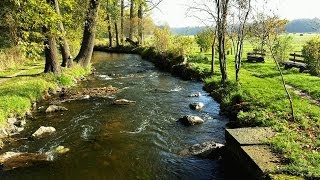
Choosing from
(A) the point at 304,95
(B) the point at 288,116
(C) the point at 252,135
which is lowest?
(C) the point at 252,135

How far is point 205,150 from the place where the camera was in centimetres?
1322

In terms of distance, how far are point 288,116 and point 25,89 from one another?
1499 centimetres

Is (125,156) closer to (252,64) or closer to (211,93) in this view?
(211,93)

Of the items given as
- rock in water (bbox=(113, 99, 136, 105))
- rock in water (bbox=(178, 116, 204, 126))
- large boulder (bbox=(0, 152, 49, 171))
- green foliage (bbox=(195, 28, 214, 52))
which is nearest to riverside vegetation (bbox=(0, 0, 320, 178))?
rock in water (bbox=(178, 116, 204, 126))

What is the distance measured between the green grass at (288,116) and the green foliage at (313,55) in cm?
261

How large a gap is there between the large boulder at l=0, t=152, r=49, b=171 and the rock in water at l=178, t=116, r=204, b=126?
6.69m

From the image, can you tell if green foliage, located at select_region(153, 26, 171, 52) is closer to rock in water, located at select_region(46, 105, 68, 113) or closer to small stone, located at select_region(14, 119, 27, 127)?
rock in water, located at select_region(46, 105, 68, 113)

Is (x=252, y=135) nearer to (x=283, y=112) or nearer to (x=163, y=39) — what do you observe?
(x=283, y=112)

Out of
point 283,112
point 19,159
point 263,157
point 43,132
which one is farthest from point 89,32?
point 263,157

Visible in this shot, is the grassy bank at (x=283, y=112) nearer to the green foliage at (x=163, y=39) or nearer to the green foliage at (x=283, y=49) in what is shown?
the green foliage at (x=283, y=49)

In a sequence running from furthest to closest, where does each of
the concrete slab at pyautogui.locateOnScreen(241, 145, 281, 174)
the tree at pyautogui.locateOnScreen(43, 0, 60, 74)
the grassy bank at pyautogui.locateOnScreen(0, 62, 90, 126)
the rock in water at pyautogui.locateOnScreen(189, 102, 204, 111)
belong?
the tree at pyautogui.locateOnScreen(43, 0, 60, 74) < the rock in water at pyautogui.locateOnScreen(189, 102, 204, 111) < the grassy bank at pyautogui.locateOnScreen(0, 62, 90, 126) < the concrete slab at pyautogui.locateOnScreen(241, 145, 281, 174)

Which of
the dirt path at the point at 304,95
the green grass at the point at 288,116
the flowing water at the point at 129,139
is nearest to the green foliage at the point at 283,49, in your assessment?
the green grass at the point at 288,116

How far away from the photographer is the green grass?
33.9 feet

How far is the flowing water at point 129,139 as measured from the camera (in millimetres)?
11922
